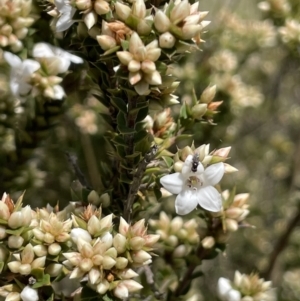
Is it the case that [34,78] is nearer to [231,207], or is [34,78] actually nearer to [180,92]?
[231,207]

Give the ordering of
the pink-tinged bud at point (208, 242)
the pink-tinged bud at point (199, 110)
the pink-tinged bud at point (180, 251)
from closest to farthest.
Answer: the pink-tinged bud at point (199, 110)
the pink-tinged bud at point (208, 242)
the pink-tinged bud at point (180, 251)

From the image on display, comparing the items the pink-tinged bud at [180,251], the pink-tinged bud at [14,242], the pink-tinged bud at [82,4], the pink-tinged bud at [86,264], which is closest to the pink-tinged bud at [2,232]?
the pink-tinged bud at [14,242]

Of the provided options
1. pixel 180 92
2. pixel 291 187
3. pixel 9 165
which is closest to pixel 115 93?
pixel 9 165

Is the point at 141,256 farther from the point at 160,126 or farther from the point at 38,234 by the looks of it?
the point at 160,126

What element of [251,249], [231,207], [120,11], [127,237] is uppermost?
[120,11]

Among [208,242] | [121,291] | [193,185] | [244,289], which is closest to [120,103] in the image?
[193,185]

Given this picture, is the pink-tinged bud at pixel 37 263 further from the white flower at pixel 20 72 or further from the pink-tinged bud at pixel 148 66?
the white flower at pixel 20 72

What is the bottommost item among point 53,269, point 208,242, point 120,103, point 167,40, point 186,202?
point 208,242
